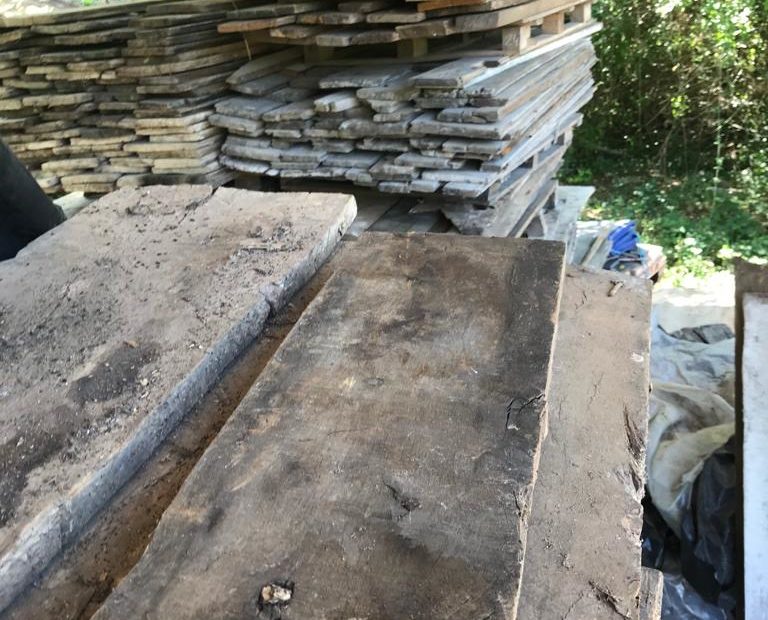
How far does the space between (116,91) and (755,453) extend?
388 cm

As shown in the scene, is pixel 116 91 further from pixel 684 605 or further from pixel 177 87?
pixel 684 605

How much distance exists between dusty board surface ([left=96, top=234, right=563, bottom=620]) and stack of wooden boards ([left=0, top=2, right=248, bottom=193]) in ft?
9.67

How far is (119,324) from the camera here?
161 centimetres

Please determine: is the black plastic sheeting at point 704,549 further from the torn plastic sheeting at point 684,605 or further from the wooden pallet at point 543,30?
the wooden pallet at point 543,30

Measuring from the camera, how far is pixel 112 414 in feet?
4.30

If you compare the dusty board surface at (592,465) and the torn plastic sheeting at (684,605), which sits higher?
the dusty board surface at (592,465)

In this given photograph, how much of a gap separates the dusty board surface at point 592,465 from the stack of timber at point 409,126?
1.72 meters

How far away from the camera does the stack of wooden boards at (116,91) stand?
4137 millimetres

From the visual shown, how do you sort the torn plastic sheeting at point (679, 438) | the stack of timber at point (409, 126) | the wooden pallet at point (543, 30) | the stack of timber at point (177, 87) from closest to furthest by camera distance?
the torn plastic sheeting at point (679, 438)
the stack of timber at point (409, 126)
the wooden pallet at point (543, 30)
the stack of timber at point (177, 87)

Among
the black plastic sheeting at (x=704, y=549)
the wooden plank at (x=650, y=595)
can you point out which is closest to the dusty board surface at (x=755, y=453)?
the black plastic sheeting at (x=704, y=549)

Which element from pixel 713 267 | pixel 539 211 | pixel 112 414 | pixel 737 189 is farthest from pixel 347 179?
pixel 737 189

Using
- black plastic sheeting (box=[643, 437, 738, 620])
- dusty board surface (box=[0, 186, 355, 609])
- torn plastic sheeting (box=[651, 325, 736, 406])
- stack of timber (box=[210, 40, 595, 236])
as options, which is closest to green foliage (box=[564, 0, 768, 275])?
torn plastic sheeting (box=[651, 325, 736, 406])

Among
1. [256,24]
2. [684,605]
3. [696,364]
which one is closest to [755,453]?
[684,605]

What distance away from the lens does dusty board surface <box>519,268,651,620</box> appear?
1.12 meters
